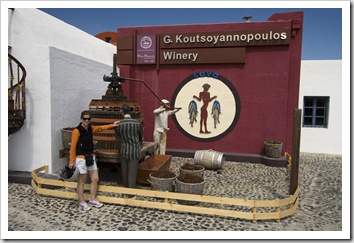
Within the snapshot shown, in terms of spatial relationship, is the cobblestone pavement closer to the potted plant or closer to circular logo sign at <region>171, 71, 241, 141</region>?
the potted plant

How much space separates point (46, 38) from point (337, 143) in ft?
43.4

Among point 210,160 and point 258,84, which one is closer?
point 210,160

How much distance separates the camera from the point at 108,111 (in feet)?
21.4

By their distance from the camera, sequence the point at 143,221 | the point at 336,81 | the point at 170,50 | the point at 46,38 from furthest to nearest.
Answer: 1. the point at 336,81
2. the point at 170,50
3. the point at 46,38
4. the point at 143,221

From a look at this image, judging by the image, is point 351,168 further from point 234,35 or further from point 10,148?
point 10,148

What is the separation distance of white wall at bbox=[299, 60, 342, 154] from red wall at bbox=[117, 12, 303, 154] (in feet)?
11.5

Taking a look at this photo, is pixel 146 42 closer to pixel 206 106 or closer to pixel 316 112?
pixel 206 106

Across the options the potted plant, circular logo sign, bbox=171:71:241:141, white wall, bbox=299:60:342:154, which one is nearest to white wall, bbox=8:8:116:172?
circular logo sign, bbox=171:71:241:141

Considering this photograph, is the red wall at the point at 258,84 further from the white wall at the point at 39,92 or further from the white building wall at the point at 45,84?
the white wall at the point at 39,92

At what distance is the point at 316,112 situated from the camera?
40.4 feet

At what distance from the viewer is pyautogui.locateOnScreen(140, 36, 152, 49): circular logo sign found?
34.1 feet

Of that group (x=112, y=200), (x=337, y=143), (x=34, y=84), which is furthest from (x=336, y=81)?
(x=34, y=84)

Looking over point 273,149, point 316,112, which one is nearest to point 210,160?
point 273,149

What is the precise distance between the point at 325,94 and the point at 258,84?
479cm
